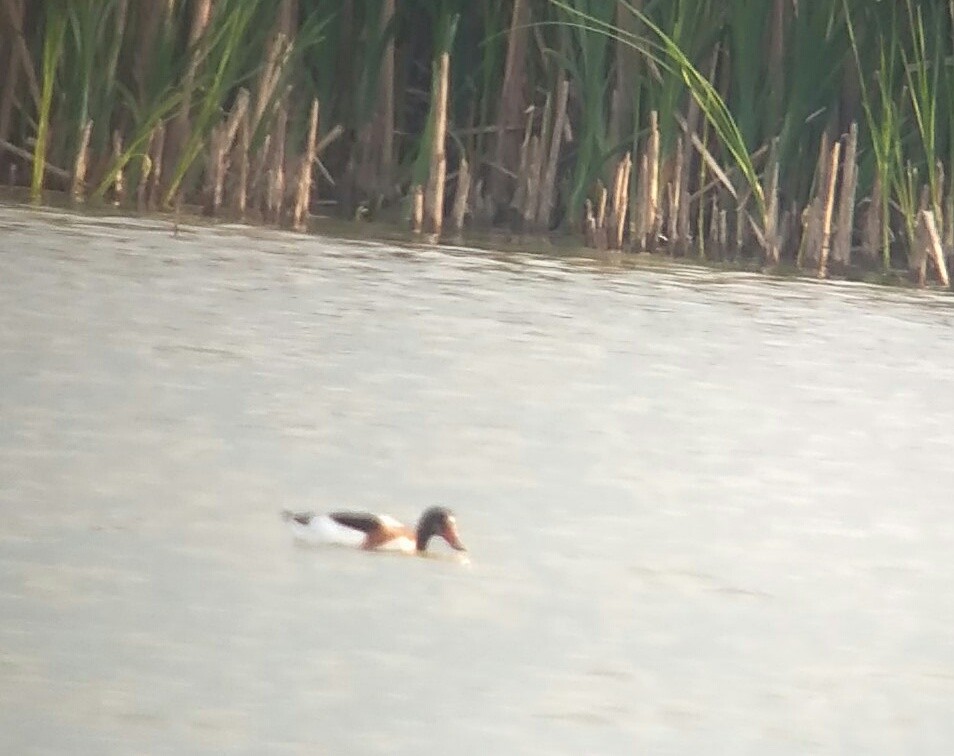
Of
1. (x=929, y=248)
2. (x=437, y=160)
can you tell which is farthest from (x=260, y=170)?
(x=929, y=248)

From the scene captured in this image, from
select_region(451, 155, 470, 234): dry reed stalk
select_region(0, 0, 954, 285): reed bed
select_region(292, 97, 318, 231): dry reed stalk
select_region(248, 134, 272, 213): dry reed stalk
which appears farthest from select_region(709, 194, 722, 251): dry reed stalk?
select_region(248, 134, 272, 213): dry reed stalk

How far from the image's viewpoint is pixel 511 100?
19.7 ft

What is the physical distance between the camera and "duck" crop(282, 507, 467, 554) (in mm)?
2506

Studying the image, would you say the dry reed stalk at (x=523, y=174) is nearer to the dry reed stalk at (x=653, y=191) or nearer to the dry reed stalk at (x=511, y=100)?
the dry reed stalk at (x=511, y=100)

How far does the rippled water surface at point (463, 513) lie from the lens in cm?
204

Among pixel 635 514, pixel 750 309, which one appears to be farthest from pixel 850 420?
pixel 750 309

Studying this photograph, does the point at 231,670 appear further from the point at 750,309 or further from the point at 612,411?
the point at 750,309

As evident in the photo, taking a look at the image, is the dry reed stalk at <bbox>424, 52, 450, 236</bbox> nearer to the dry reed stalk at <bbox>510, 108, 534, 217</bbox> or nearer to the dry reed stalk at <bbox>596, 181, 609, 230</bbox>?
the dry reed stalk at <bbox>510, 108, 534, 217</bbox>

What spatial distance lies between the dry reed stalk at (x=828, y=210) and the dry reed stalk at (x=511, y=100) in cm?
85

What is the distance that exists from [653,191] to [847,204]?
18.5 inches

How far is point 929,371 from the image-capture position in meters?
4.10

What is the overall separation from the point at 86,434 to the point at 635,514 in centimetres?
71

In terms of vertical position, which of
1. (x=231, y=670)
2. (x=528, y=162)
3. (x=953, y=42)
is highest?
(x=953, y=42)

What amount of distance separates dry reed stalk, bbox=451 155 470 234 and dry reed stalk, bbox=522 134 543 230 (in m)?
0.16
